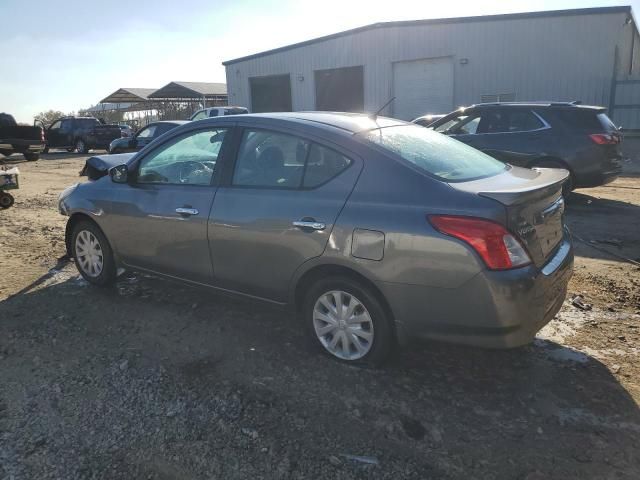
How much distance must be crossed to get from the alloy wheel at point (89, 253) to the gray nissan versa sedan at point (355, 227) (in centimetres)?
57

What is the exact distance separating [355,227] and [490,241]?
80 centimetres

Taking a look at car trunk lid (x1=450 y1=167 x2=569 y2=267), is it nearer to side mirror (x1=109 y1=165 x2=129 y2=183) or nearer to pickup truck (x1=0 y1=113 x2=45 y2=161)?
side mirror (x1=109 y1=165 x2=129 y2=183)

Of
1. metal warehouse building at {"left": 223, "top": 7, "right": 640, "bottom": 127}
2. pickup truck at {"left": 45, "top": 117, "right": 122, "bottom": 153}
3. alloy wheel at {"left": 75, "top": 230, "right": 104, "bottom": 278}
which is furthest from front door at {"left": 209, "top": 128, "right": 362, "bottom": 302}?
pickup truck at {"left": 45, "top": 117, "right": 122, "bottom": 153}

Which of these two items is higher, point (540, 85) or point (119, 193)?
point (540, 85)

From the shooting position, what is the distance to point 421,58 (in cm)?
2169

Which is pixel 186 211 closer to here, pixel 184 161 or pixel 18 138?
pixel 184 161

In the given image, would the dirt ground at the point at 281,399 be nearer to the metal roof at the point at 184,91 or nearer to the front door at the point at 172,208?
the front door at the point at 172,208

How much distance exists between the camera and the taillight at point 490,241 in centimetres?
279

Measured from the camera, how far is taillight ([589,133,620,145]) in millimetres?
8266

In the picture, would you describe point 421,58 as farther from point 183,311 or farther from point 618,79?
point 183,311

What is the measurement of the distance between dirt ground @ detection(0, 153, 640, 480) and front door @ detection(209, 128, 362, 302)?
58cm

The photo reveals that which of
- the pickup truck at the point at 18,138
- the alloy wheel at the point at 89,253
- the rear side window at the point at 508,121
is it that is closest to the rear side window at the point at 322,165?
the alloy wheel at the point at 89,253

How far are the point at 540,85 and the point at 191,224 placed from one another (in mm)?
19134

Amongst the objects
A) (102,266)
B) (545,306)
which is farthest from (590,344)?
→ (102,266)
